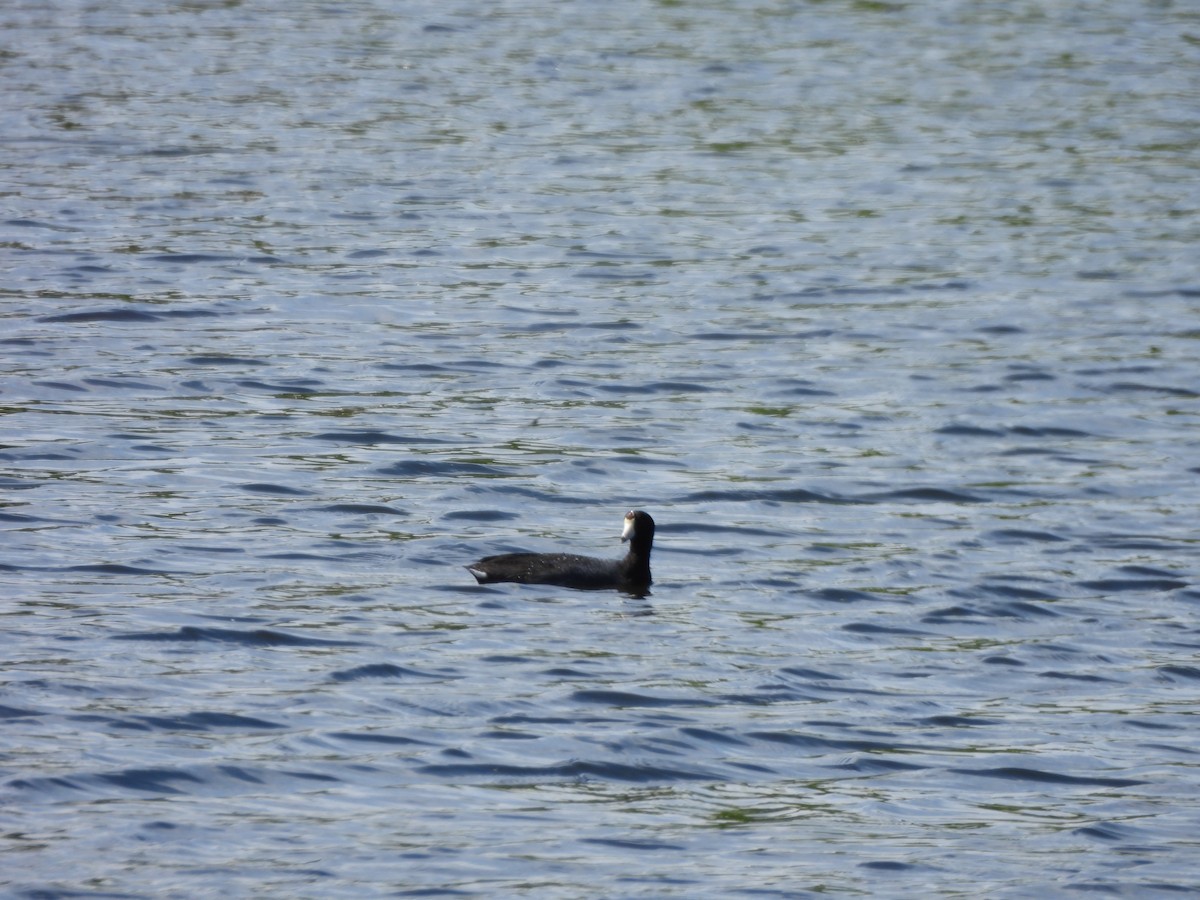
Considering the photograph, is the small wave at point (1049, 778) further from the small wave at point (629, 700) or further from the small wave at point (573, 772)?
the small wave at point (629, 700)

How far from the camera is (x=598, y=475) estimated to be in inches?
593

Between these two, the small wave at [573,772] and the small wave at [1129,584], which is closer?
the small wave at [573,772]

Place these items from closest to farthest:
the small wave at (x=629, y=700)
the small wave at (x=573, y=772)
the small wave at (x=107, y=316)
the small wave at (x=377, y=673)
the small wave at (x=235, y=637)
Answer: the small wave at (x=573, y=772)
the small wave at (x=629, y=700)
the small wave at (x=377, y=673)
the small wave at (x=235, y=637)
the small wave at (x=107, y=316)

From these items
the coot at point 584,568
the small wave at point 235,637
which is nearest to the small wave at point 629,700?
the small wave at point 235,637

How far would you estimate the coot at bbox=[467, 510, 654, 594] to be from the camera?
12.1 metres

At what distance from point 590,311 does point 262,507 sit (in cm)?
706

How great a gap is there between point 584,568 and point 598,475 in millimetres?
2780

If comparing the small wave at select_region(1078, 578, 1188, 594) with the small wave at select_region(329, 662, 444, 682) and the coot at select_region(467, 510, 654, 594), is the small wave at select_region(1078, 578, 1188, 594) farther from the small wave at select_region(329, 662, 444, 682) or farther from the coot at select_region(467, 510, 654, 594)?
the small wave at select_region(329, 662, 444, 682)

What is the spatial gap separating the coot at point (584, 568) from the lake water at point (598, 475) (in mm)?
131

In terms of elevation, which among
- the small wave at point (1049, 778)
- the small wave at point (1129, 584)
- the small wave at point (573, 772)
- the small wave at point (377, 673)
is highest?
the small wave at point (377, 673)

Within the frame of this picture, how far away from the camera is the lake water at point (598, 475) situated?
355 inches

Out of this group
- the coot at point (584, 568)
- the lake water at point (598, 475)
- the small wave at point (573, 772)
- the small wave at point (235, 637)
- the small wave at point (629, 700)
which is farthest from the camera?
the coot at point (584, 568)

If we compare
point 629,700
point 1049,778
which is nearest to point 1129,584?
point 1049,778

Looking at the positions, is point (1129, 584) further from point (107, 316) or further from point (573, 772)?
point (107, 316)
